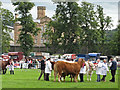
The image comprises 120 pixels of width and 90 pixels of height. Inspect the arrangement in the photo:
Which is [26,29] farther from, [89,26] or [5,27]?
[89,26]

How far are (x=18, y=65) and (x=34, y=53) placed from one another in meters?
20.8

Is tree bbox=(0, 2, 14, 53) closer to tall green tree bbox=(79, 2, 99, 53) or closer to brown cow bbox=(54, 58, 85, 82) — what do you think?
tall green tree bbox=(79, 2, 99, 53)

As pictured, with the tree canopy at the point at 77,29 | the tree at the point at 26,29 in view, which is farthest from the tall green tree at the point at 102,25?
the tree at the point at 26,29

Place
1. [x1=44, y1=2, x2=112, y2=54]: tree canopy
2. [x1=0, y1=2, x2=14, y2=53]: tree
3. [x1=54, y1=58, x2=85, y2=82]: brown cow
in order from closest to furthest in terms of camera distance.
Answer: [x1=54, y1=58, x2=85, y2=82]: brown cow, [x1=0, y1=2, x2=14, y2=53]: tree, [x1=44, y1=2, x2=112, y2=54]: tree canopy

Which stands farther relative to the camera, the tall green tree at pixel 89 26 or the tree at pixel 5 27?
the tall green tree at pixel 89 26

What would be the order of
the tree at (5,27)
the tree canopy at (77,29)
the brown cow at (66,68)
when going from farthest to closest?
the tree canopy at (77,29) < the tree at (5,27) < the brown cow at (66,68)

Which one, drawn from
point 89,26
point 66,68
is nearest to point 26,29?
point 89,26

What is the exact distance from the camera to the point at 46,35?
70312 millimetres

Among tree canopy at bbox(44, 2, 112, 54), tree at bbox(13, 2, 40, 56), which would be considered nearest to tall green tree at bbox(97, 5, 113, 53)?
tree canopy at bbox(44, 2, 112, 54)

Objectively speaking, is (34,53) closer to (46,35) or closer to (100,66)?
(46,35)

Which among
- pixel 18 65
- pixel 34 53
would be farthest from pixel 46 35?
pixel 18 65

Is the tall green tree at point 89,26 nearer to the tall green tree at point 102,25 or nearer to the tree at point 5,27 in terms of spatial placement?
the tall green tree at point 102,25

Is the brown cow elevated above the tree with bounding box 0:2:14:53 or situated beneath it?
situated beneath

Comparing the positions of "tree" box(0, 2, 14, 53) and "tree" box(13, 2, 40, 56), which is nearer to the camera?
"tree" box(0, 2, 14, 53)
